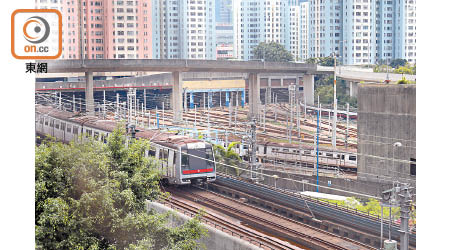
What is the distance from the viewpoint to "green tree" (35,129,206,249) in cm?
372

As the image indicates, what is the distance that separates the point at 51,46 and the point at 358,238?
15.5 feet

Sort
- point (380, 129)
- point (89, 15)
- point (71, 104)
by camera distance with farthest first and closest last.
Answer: point (71, 104)
point (89, 15)
point (380, 129)

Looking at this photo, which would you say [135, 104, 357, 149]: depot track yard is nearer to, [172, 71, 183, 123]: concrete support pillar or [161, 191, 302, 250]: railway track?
[172, 71, 183, 123]: concrete support pillar

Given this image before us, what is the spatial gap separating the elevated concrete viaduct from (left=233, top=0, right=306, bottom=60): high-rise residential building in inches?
479

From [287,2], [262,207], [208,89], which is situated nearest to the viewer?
[262,207]

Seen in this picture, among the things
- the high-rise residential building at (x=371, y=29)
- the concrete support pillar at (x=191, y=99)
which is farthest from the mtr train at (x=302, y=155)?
the concrete support pillar at (x=191, y=99)

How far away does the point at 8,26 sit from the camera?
2684 millimetres

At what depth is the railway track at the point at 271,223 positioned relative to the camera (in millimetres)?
6011

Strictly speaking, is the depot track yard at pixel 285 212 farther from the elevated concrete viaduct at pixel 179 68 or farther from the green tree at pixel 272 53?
the green tree at pixel 272 53

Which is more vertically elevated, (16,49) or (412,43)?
(412,43)

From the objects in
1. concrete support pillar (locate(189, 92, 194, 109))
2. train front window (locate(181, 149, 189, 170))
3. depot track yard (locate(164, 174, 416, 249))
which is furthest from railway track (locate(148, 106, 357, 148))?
train front window (locate(181, 149, 189, 170))

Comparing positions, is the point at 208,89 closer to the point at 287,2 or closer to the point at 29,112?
the point at 29,112

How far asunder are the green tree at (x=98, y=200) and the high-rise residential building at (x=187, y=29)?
884 inches

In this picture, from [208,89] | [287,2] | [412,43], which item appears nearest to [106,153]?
[412,43]
